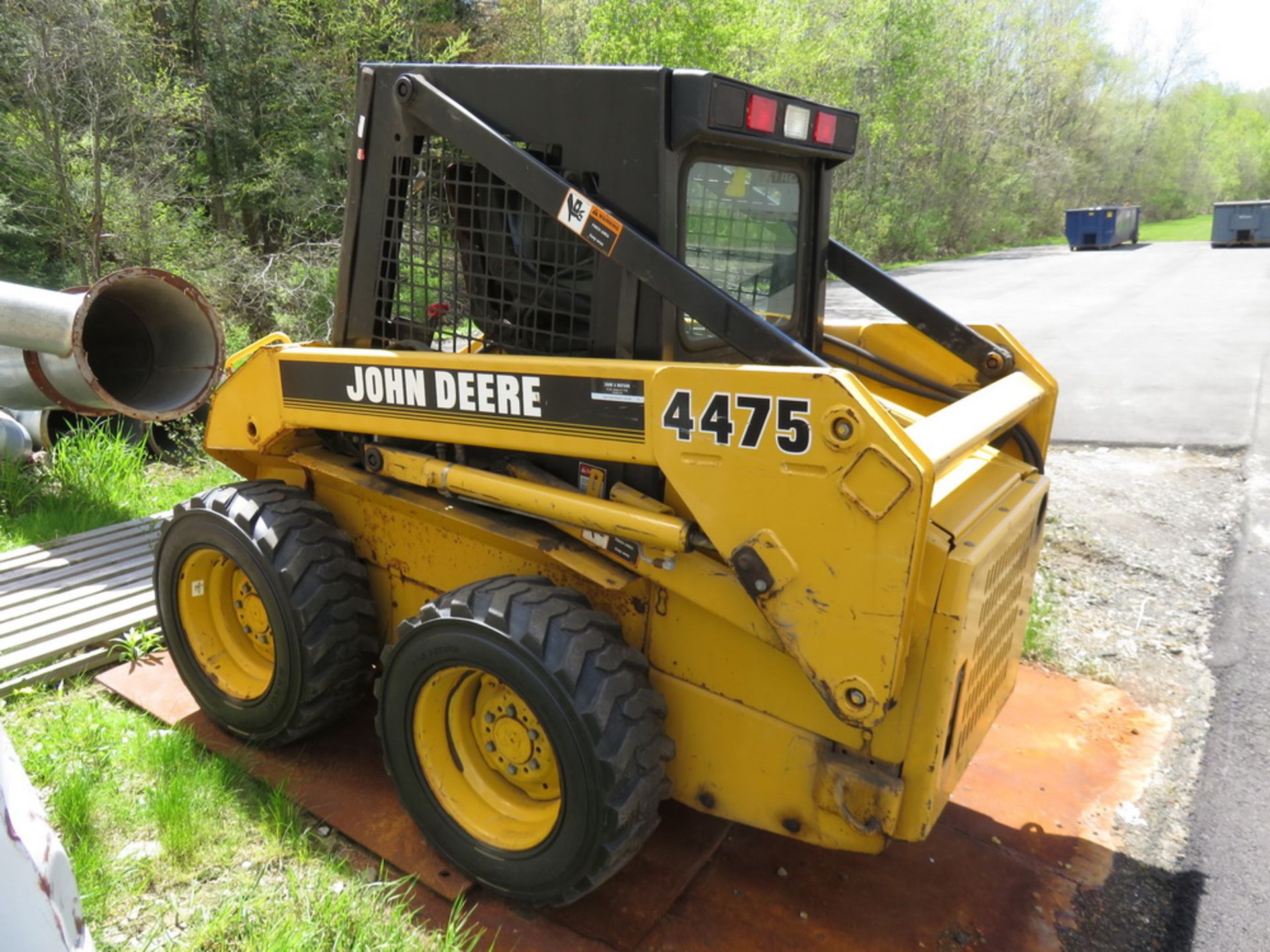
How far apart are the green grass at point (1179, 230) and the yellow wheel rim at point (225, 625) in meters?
35.1

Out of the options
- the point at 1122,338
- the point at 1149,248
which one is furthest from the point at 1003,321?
the point at 1149,248

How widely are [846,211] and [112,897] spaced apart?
27.6 meters

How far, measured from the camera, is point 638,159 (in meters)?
2.38

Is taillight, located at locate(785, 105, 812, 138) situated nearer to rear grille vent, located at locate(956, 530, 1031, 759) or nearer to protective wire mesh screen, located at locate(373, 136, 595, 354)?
protective wire mesh screen, located at locate(373, 136, 595, 354)

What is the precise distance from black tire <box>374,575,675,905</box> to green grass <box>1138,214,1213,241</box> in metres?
35.1

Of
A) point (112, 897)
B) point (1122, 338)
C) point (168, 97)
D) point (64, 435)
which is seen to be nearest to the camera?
point (112, 897)

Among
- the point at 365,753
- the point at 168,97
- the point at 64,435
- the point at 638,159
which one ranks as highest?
the point at 168,97

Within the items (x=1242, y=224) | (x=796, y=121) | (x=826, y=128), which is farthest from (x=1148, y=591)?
(x=1242, y=224)

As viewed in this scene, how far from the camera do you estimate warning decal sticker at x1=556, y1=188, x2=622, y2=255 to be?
7.72 feet

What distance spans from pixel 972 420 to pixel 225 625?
273 cm

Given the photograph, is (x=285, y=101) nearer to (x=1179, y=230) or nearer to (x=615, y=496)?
(x=615, y=496)

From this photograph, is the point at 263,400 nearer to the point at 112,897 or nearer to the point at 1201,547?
the point at 112,897

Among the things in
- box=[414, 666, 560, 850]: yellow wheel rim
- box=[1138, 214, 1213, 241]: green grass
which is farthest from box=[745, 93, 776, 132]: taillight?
box=[1138, 214, 1213, 241]: green grass

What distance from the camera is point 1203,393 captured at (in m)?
9.30
